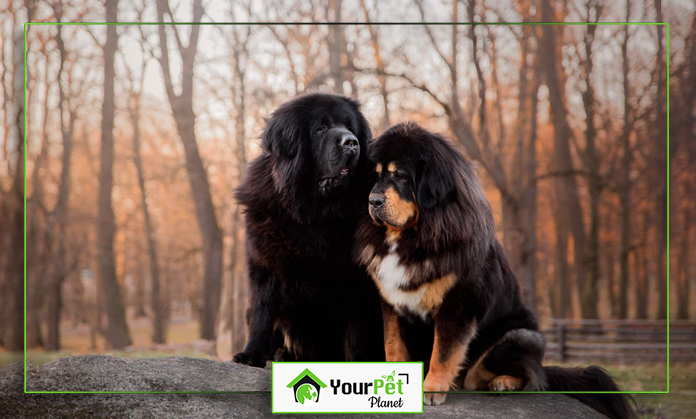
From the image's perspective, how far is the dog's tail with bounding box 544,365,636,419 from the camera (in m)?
2.91

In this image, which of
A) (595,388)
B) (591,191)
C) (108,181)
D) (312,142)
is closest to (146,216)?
(108,181)

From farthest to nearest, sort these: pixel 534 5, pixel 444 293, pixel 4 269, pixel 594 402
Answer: pixel 4 269 < pixel 534 5 < pixel 594 402 < pixel 444 293

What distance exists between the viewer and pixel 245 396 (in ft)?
8.50

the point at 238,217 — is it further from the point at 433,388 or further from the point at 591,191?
the point at 591,191

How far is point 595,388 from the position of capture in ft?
9.62

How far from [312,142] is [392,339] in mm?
1093

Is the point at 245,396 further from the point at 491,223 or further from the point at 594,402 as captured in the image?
the point at 594,402

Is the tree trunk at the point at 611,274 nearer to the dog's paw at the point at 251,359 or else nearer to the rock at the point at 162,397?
the rock at the point at 162,397

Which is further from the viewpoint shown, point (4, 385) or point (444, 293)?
point (4, 385)

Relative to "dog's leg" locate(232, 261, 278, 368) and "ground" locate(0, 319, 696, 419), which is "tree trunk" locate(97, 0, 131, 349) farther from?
"dog's leg" locate(232, 261, 278, 368)

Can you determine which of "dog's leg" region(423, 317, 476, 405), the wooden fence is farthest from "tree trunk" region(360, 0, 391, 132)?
the wooden fence

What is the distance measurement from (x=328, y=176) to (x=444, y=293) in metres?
0.83

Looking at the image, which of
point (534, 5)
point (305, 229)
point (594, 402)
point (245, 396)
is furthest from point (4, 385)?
point (534, 5)

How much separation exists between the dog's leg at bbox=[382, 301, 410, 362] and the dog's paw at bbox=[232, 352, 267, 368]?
27.5 inches
